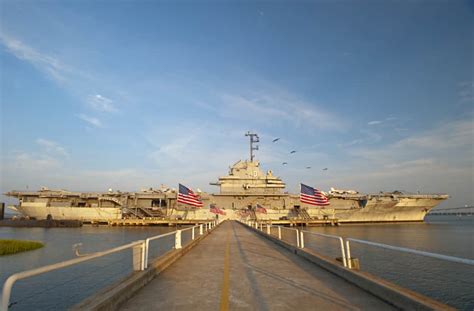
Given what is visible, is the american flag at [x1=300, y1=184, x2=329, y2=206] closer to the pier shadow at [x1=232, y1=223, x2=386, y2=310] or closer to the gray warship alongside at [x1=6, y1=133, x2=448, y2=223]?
the pier shadow at [x1=232, y1=223, x2=386, y2=310]

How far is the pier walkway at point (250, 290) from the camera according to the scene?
19.0 ft

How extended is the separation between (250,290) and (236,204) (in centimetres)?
6122

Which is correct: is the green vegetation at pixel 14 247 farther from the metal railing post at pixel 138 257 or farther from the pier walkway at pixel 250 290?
the metal railing post at pixel 138 257

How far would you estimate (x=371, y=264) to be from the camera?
60.8ft

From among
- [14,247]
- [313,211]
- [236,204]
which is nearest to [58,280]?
[14,247]

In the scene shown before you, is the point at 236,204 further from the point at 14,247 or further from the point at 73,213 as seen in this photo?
the point at 14,247

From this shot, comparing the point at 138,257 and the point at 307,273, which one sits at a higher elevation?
the point at 138,257

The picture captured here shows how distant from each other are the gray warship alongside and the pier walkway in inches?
1963

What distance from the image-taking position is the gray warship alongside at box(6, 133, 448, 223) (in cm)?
5994

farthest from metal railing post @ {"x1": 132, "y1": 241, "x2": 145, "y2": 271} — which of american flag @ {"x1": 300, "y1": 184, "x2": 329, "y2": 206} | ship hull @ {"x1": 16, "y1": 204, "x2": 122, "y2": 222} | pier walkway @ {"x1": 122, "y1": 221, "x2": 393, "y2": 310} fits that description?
ship hull @ {"x1": 16, "y1": 204, "x2": 122, "y2": 222}

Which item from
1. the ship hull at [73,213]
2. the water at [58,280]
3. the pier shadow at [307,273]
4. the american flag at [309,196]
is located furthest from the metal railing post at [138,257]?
the ship hull at [73,213]

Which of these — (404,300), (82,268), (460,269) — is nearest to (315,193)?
(460,269)

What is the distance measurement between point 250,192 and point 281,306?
197 feet

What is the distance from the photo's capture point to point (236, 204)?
6769 centimetres
